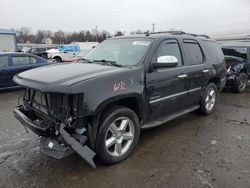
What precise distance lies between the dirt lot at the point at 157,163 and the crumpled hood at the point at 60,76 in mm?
1211

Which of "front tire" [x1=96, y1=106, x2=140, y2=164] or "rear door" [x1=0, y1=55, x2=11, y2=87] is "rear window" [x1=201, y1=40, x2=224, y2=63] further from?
"rear door" [x1=0, y1=55, x2=11, y2=87]

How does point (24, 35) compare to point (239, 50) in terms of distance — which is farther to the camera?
point (24, 35)

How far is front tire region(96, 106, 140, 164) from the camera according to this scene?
11.7 feet

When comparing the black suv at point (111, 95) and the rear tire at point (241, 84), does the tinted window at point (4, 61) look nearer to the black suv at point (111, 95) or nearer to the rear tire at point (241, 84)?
the black suv at point (111, 95)

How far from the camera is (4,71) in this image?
31.2 feet

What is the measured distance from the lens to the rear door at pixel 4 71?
948 cm

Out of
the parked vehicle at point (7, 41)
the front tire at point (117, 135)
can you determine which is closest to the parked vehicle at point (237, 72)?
the front tire at point (117, 135)

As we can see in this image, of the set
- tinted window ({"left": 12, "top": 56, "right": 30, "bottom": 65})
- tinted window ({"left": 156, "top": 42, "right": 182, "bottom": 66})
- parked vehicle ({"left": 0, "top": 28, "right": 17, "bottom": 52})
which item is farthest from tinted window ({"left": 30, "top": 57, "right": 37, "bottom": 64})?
parked vehicle ({"left": 0, "top": 28, "right": 17, "bottom": 52})

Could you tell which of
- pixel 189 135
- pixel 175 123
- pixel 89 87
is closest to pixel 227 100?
pixel 175 123

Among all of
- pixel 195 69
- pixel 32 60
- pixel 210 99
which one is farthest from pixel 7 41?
pixel 195 69

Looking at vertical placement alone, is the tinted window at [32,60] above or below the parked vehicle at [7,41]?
below

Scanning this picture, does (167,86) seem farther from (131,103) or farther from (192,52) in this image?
(192,52)

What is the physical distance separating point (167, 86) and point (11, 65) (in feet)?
24.0

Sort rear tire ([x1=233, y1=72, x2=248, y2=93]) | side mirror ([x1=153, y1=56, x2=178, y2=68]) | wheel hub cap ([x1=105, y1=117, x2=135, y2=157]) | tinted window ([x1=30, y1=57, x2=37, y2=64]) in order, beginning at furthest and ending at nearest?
tinted window ([x1=30, y1=57, x2=37, y2=64])
rear tire ([x1=233, y1=72, x2=248, y2=93])
side mirror ([x1=153, y1=56, x2=178, y2=68])
wheel hub cap ([x1=105, y1=117, x2=135, y2=157])
